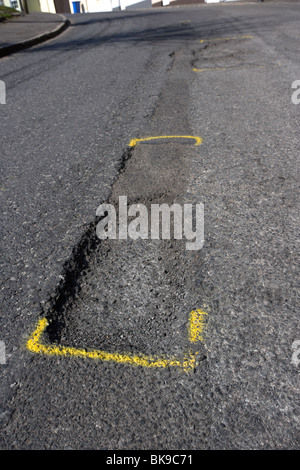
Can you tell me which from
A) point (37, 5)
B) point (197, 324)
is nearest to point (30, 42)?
point (197, 324)

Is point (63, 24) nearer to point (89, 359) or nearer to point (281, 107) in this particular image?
point (281, 107)

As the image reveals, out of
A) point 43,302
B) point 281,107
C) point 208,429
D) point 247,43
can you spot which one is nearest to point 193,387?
point 208,429

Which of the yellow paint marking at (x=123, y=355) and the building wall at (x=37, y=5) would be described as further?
the building wall at (x=37, y=5)

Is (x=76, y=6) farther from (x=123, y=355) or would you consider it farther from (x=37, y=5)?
(x=123, y=355)

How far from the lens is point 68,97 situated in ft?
18.6

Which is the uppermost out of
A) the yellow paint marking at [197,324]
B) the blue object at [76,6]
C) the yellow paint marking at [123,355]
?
the blue object at [76,6]

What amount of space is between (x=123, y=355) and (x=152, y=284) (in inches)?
19.6

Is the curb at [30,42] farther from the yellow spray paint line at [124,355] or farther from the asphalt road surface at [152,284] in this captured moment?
the yellow spray paint line at [124,355]

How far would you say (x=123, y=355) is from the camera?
1701 millimetres

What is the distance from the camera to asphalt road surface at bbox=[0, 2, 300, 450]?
4.81 feet

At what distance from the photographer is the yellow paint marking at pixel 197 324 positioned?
1.77 m

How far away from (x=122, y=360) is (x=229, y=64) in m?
6.54

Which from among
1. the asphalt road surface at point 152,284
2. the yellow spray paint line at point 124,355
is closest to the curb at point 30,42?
the asphalt road surface at point 152,284

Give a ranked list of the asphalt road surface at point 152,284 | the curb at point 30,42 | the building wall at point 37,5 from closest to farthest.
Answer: the asphalt road surface at point 152,284
the curb at point 30,42
the building wall at point 37,5
